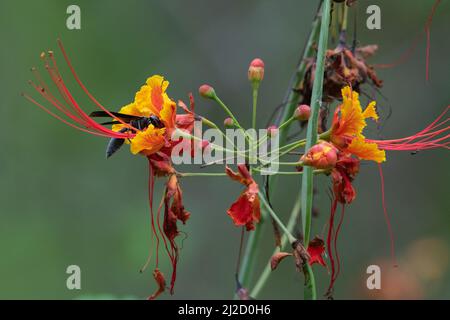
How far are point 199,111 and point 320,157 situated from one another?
12.8 feet

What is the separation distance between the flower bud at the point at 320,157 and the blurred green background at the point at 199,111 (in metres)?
3.41

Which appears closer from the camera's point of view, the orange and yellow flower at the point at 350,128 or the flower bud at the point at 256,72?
the orange and yellow flower at the point at 350,128

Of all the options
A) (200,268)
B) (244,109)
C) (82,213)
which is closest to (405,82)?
(244,109)

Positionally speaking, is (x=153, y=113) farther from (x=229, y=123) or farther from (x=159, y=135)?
(x=229, y=123)

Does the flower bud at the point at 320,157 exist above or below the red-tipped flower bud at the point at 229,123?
below

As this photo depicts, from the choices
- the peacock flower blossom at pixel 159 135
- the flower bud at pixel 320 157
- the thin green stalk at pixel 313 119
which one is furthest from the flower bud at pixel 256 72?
the flower bud at pixel 320 157

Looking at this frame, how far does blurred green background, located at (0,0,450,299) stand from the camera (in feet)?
18.3

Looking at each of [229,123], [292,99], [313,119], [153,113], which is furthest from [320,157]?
[292,99]

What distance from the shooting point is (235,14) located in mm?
6156

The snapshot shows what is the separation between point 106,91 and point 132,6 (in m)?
0.84

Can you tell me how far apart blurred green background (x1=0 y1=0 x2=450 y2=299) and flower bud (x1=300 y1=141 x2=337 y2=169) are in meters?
3.41

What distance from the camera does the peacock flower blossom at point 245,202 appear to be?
2.08 metres

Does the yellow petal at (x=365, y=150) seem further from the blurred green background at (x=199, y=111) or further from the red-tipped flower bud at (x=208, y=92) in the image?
the blurred green background at (x=199, y=111)
